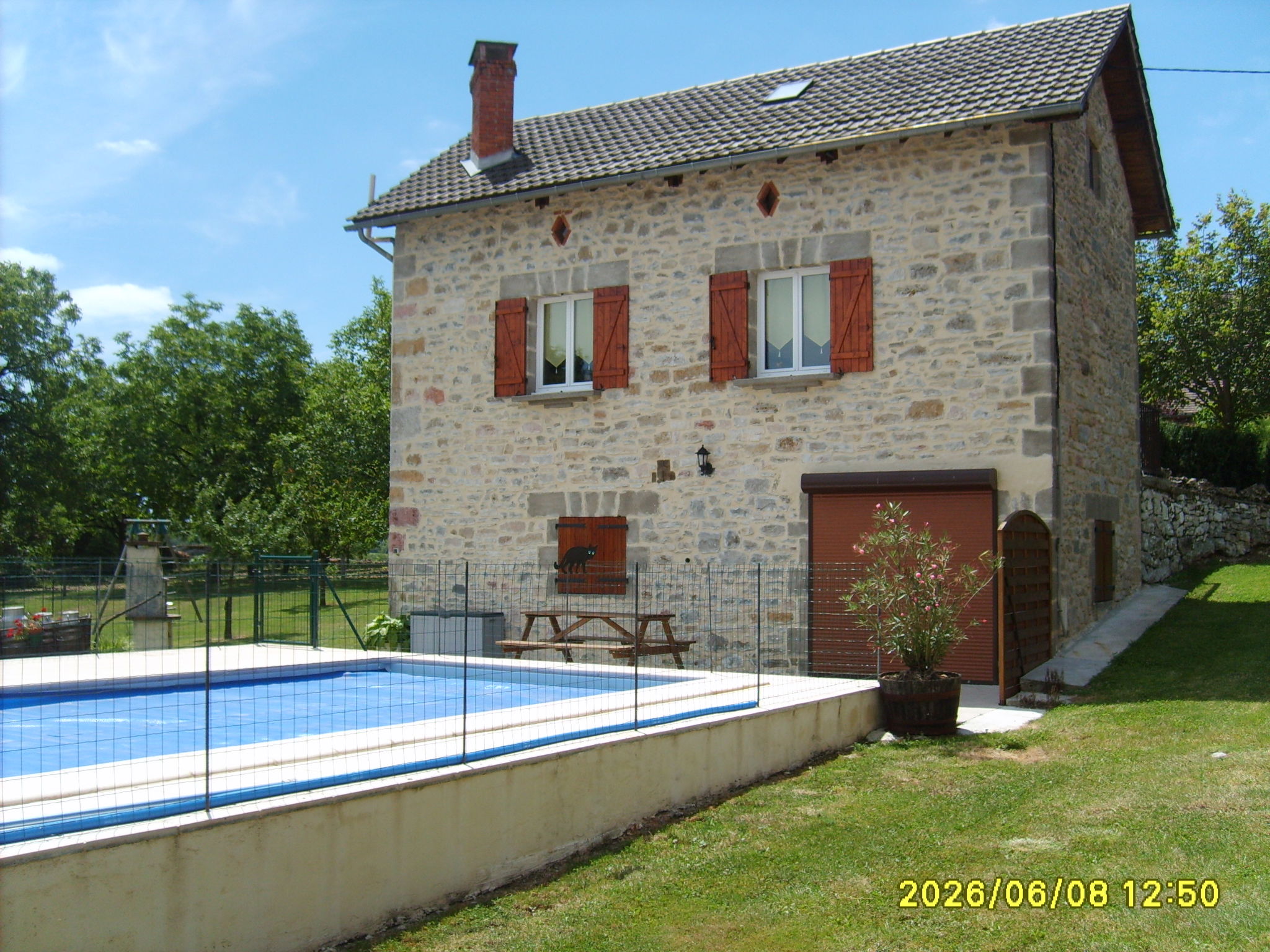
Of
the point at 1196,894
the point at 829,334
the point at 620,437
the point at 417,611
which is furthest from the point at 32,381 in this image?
the point at 1196,894

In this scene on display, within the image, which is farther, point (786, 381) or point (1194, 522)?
point (1194, 522)

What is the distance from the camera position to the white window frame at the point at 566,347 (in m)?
12.6

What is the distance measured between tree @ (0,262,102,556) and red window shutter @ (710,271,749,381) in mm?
24192

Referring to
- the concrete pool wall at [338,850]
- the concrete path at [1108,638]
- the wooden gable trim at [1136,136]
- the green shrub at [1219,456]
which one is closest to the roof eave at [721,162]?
the wooden gable trim at [1136,136]

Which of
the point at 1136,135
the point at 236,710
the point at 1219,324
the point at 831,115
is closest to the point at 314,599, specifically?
the point at 236,710

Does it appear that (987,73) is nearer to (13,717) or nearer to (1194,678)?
(1194,678)

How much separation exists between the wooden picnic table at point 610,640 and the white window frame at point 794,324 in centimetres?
274

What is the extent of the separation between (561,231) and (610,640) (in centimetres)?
485

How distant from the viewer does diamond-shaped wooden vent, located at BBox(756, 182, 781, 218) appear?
11594 millimetres

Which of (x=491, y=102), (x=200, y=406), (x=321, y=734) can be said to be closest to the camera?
(x=321, y=734)

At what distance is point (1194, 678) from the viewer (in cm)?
948

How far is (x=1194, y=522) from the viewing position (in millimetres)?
17375

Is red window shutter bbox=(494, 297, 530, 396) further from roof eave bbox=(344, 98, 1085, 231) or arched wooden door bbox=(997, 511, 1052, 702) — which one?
arched wooden door bbox=(997, 511, 1052, 702)
